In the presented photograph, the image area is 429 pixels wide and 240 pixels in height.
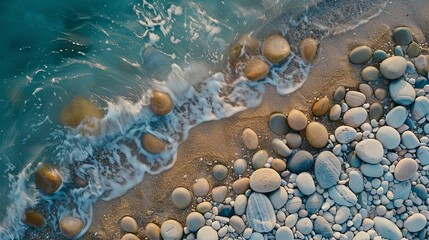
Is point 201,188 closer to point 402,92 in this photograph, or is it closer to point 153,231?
point 153,231

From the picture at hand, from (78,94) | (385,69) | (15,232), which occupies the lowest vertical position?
(15,232)

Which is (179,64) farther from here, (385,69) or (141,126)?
(385,69)

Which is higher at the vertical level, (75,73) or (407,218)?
(407,218)

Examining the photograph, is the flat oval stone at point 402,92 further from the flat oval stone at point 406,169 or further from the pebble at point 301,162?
the pebble at point 301,162

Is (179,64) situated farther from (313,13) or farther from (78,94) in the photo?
(313,13)

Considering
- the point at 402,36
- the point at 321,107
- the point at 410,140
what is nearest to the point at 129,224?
the point at 321,107

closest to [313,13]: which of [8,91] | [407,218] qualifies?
[407,218]

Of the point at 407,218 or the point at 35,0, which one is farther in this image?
the point at 35,0

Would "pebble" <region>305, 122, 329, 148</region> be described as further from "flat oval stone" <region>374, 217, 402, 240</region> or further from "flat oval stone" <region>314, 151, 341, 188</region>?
"flat oval stone" <region>374, 217, 402, 240</region>
